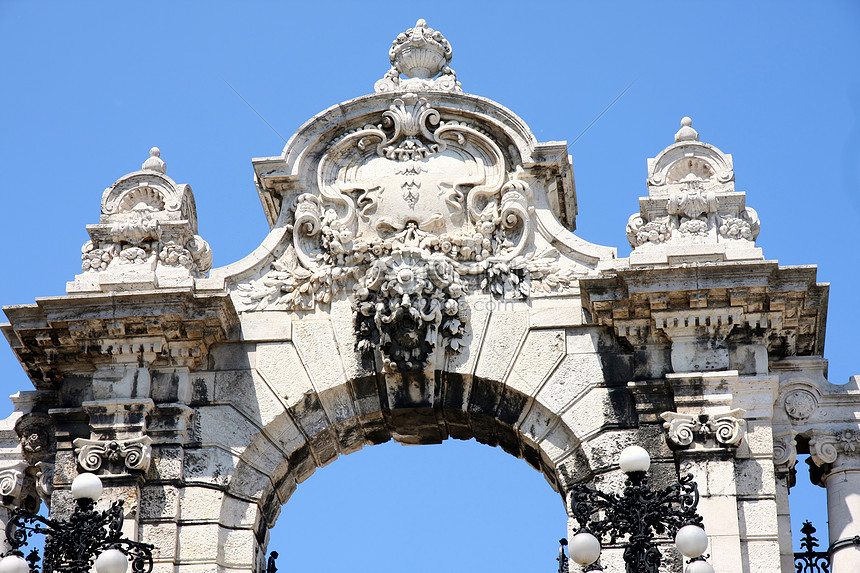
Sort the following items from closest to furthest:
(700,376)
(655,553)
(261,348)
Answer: (655,553), (700,376), (261,348)

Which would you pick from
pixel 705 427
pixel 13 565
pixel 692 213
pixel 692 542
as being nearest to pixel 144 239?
pixel 13 565

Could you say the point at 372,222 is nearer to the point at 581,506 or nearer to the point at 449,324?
the point at 449,324

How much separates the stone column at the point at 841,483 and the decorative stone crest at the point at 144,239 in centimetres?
616

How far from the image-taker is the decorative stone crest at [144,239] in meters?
15.1

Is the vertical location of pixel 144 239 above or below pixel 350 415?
above

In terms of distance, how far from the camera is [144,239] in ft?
50.6

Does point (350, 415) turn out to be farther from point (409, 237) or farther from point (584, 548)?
point (584, 548)

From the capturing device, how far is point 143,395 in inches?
583

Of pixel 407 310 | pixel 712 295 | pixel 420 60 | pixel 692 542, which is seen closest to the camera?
pixel 692 542

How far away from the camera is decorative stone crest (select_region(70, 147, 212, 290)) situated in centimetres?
1512

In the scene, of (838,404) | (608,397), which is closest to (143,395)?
(608,397)

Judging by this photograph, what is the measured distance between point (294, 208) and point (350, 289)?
1.06m

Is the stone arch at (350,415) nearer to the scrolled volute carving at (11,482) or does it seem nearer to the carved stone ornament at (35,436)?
the carved stone ornament at (35,436)

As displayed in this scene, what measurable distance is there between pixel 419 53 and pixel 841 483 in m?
6.13
